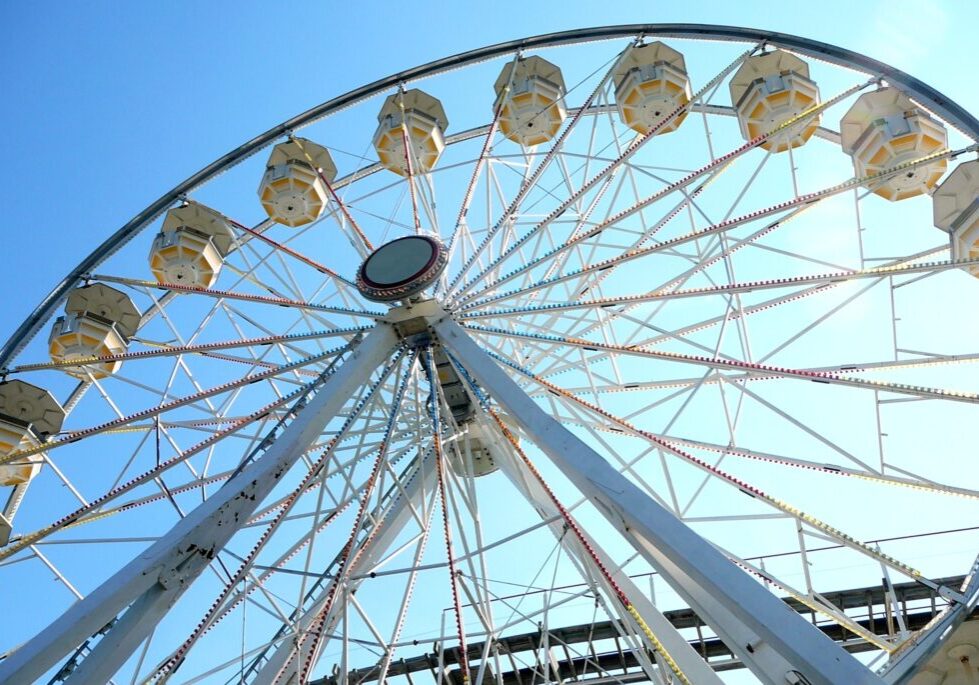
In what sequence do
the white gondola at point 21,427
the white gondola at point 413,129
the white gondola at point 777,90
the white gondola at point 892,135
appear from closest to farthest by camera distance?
the white gondola at point 892,135 < the white gondola at point 777,90 < the white gondola at point 21,427 < the white gondola at point 413,129

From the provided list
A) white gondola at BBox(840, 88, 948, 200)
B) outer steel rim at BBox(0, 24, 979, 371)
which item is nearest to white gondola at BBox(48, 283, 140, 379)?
outer steel rim at BBox(0, 24, 979, 371)

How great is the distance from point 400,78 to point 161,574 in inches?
323

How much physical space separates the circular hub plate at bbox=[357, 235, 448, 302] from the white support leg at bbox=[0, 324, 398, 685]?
170 cm

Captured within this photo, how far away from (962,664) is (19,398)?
11.5 meters

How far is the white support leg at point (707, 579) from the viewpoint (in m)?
5.32

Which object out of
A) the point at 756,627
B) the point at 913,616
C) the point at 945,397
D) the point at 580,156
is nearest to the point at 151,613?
the point at 756,627

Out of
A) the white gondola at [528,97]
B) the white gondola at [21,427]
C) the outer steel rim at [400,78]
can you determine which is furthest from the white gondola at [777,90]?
the white gondola at [21,427]

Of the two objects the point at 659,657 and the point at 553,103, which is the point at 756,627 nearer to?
the point at 659,657

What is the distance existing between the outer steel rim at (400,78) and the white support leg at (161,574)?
198 inches

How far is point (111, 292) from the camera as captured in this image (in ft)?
42.9

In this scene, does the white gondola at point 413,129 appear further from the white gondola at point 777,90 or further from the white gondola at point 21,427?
the white gondola at point 21,427

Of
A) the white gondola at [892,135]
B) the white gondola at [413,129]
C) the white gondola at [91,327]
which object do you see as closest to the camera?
the white gondola at [892,135]

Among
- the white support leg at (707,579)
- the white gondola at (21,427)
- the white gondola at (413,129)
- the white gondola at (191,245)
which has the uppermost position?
the white gondola at (413,129)

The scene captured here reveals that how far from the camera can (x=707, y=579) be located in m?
6.01
